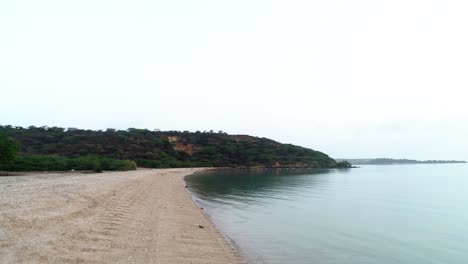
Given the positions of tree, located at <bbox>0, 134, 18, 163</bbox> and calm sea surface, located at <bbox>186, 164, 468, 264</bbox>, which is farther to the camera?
tree, located at <bbox>0, 134, 18, 163</bbox>

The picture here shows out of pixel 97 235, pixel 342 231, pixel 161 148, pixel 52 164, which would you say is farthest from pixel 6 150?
pixel 161 148

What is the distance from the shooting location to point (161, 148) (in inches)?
4168

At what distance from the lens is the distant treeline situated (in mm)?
83312

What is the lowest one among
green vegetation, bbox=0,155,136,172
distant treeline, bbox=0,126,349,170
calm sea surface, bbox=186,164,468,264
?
calm sea surface, bbox=186,164,468,264

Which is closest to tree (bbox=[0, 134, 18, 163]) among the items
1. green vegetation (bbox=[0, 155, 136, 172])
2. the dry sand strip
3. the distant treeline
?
green vegetation (bbox=[0, 155, 136, 172])

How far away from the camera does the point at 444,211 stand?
26281 mm

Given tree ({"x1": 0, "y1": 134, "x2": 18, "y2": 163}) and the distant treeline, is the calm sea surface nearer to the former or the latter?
tree ({"x1": 0, "y1": 134, "x2": 18, "y2": 163})

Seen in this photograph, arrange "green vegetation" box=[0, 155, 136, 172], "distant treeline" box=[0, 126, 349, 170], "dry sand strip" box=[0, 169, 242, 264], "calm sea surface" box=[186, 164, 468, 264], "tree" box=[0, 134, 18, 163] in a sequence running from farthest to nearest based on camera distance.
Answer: "distant treeline" box=[0, 126, 349, 170]
"green vegetation" box=[0, 155, 136, 172]
"tree" box=[0, 134, 18, 163]
"calm sea surface" box=[186, 164, 468, 264]
"dry sand strip" box=[0, 169, 242, 264]

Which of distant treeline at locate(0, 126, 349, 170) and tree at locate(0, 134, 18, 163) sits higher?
distant treeline at locate(0, 126, 349, 170)

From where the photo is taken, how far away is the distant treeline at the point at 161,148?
273 feet

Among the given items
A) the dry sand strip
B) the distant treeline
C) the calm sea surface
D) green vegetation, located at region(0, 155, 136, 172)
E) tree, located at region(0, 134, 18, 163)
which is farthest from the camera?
the distant treeline

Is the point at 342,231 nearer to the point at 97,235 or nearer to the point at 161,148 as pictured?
the point at 97,235

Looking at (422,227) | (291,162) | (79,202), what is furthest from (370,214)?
(291,162)

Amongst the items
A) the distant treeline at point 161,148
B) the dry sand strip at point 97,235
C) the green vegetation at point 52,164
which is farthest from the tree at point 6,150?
the dry sand strip at point 97,235
